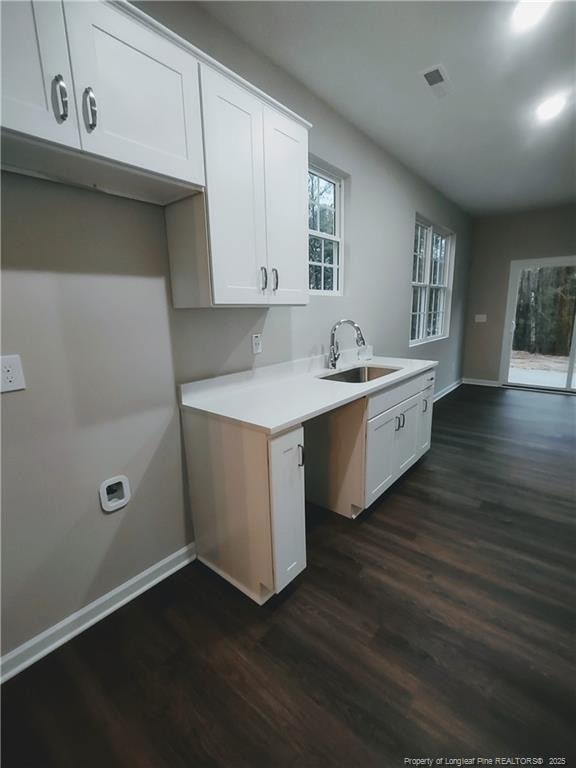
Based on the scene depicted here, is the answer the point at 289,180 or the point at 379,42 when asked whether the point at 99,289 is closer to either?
the point at 289,180

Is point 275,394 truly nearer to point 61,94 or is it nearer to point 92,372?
point 92,372

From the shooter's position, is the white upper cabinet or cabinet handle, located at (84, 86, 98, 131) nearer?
Answer: cabinet handle, located at (84, 86, 98, 131)

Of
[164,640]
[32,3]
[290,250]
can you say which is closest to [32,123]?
[32,3]

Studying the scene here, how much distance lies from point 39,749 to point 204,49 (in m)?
2.83

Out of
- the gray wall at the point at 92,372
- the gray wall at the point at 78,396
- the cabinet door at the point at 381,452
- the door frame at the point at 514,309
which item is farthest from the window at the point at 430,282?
the gray wall at the point at 78,396

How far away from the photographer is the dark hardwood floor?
1037mm

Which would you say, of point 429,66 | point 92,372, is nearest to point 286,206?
point 92,372

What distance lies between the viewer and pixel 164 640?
139 cm

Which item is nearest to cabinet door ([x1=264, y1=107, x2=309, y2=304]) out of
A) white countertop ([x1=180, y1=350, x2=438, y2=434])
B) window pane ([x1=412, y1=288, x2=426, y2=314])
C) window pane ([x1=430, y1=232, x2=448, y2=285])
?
white countertop ([x1=180, y1=350, x2=438, y2=434])

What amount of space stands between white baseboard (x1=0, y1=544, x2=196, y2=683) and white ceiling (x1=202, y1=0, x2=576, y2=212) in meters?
2.72

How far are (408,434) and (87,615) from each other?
85.0 inches

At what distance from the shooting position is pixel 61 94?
96cm

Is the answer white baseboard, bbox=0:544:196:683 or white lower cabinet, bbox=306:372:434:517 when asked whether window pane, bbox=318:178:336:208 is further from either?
white baseboard, bbox=0:544:196:683

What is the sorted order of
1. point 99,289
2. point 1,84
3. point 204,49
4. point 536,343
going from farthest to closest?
point 536,343
point 204,49
point 99,289
point 1,84
